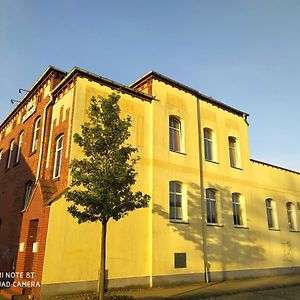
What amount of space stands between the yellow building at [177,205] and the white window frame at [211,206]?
57mm

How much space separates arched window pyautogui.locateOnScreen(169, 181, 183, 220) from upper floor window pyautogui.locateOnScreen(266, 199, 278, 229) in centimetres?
849

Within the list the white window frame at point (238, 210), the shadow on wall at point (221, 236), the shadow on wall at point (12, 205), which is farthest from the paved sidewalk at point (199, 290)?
the shadow on wall at point (12, 205)

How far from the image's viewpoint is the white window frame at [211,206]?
16.7 m

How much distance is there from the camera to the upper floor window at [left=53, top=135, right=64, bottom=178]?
1383 cm

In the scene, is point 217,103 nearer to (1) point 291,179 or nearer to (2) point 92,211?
(1) point 291,179

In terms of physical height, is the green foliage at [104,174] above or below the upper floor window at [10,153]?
below

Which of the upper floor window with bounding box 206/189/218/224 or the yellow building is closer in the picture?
the yellow building

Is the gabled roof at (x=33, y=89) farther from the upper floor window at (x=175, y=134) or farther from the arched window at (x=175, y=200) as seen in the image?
the arched window at (x=175, y=200)

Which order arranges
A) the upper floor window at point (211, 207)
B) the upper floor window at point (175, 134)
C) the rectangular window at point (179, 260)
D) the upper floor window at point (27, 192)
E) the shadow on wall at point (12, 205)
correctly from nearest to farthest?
the rectangular window at point (179, 260), the shadow on wall at point (12, 205), the upper floor window at point (27, 192), the upper floor window at point (175, 134), the upper floor window at point (211, 207)

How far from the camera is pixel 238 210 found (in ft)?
61.3

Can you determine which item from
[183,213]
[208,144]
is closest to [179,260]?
[183,213]

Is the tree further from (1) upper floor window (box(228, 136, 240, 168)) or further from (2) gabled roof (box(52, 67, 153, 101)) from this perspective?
(1) upper floor window (box(228, 136, 240, 168))

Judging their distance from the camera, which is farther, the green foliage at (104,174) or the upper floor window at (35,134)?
the upper floor window at (35,134)

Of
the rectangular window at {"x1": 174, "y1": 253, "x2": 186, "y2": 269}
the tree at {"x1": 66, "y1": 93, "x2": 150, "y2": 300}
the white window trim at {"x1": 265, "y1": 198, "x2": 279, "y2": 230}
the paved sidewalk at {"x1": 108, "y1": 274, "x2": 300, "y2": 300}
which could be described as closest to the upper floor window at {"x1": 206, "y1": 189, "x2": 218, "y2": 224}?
the rectangular window at {"x1": 174, "y1": 253, "x2": 186, "y2": 269}
